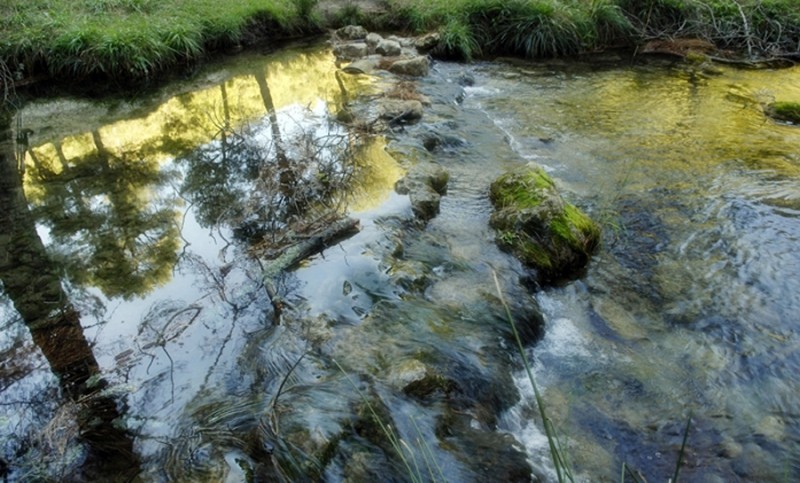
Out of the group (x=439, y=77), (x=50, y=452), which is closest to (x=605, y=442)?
(x=50, y=452)

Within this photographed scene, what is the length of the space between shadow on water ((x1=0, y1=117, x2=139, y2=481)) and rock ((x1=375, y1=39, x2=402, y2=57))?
6696mm

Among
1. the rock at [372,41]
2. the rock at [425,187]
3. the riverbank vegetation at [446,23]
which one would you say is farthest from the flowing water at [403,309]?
the rock at [372,41]

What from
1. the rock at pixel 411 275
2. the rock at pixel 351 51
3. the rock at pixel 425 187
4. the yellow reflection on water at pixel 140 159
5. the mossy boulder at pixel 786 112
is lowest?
the mossy boulder at pixel 786 112

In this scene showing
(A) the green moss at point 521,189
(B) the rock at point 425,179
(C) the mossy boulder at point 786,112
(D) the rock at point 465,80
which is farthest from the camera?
(D) the rock at point 465,80

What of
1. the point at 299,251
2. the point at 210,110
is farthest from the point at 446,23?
the point at 299,251

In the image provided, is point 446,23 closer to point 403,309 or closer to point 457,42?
point 457,42

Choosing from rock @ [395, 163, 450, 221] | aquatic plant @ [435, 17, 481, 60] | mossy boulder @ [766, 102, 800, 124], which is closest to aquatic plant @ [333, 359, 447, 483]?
rock @ [395, 163, 450, 221]

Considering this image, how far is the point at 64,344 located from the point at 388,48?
27.0ft

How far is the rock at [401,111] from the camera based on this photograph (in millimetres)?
7023

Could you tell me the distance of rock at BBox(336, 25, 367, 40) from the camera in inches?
442

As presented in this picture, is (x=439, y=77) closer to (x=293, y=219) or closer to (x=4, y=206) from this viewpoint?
(x=293, y=219)

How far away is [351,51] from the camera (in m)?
10.2

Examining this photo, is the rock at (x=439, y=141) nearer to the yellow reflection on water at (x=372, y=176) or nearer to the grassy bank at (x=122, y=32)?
the yellow reflection on water at (x=372, y=176)

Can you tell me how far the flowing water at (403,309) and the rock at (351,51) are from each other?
3.47m
